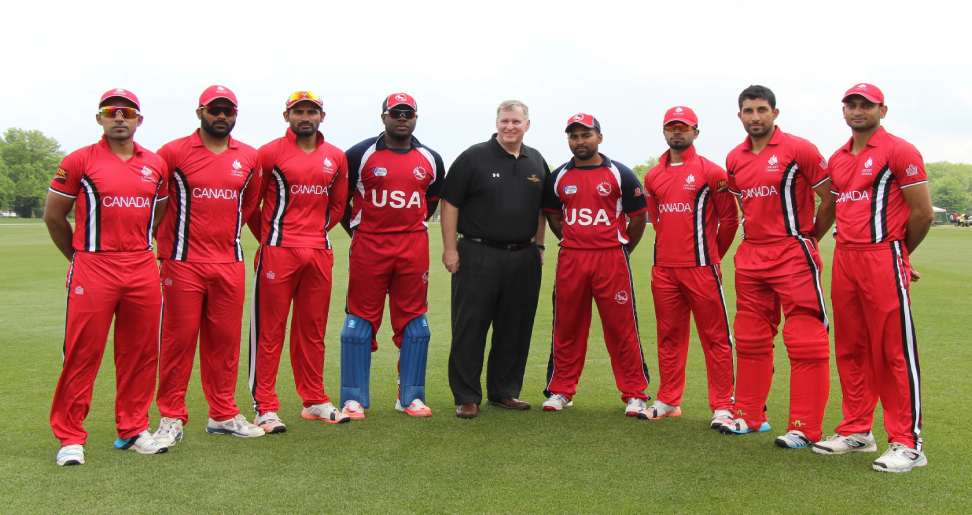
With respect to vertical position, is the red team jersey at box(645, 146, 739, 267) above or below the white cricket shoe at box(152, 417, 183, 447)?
above

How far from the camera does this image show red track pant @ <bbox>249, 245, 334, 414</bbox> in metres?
6.07

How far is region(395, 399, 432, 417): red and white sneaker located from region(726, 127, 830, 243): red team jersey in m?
2.80

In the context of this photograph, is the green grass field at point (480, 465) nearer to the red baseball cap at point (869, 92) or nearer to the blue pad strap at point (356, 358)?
the blue pad strap at point (356, 358)

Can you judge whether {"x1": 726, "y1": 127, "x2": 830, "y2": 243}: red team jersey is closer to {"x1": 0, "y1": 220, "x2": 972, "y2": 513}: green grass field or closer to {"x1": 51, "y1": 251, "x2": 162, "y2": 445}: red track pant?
{"x1": 0, "y1": 220, "x2": 972, "y2": 513}: green grass field

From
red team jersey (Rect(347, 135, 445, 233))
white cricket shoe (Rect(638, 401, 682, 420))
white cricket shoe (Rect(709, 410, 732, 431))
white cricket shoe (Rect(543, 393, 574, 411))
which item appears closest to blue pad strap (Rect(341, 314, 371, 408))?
red team jersey (Rect(347, 135, 445, 233))

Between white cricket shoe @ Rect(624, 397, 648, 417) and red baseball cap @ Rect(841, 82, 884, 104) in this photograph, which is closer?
red baseball cap @ Rect(841, 82, 884, 104)

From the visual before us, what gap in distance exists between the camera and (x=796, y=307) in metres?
5.60

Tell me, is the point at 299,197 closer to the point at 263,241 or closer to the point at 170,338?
the point at 263,241

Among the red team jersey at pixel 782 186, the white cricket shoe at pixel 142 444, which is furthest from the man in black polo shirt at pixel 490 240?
the white cricket shoe at pixel 142 444

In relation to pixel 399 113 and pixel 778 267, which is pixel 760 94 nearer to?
pixel 778 267

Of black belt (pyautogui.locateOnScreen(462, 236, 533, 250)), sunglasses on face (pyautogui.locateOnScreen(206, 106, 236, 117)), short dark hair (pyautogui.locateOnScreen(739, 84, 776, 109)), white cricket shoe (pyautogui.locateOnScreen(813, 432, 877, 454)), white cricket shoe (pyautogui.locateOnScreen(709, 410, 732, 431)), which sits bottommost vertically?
white cricket shoe (pyautogui.locateOnScreen(709, 410, 732, 431))

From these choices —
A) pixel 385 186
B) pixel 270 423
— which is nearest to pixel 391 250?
pixel 385 186

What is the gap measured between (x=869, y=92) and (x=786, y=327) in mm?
1652

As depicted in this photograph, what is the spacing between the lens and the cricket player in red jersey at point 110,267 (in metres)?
5.06
